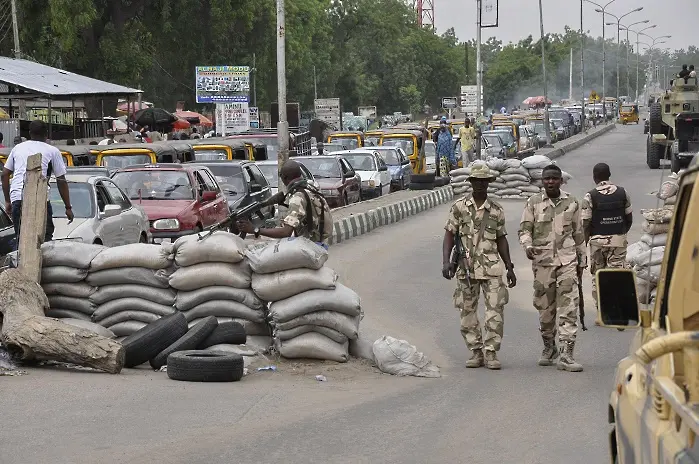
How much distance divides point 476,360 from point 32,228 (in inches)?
160

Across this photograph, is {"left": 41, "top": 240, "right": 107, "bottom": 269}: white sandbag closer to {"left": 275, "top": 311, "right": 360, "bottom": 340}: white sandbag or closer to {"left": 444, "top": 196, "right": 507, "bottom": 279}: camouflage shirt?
{"left": 275, "top": 311, "right": 360, "bottom": 340}: white sandbag

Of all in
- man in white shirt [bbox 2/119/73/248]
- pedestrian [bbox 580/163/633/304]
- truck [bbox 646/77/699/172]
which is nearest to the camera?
pedestrian [bbox 580/163/633/304]

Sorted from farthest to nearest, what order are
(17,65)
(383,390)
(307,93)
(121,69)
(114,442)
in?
(307,93), (121,69), (17,65), (383,390), (114,442)

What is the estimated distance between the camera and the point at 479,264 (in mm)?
10859

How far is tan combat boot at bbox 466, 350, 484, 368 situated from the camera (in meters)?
11.0

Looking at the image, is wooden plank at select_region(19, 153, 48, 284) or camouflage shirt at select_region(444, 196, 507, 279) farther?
wooden plank at select_region(19, 153, 48, 284)

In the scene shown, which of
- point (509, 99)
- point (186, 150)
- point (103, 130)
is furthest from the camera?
point (509, 99)

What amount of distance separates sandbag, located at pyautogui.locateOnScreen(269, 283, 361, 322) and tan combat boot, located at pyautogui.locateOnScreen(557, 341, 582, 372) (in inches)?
68.5

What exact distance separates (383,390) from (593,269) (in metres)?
4.31

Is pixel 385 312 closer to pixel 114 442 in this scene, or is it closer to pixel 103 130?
pixel 114 442

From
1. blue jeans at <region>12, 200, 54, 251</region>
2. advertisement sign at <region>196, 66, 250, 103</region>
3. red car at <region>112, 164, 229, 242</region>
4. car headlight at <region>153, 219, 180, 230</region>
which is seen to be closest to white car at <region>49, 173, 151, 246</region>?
car headlight at <region>153, 219, 180, 230</region>

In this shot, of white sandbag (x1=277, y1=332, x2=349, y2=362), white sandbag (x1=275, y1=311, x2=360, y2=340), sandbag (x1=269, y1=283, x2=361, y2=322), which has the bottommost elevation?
white sandbag (x1=277, y1=332, x2=349, y2=362)

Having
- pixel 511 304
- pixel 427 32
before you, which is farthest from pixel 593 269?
pixel 427 32

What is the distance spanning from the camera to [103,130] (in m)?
41.3
